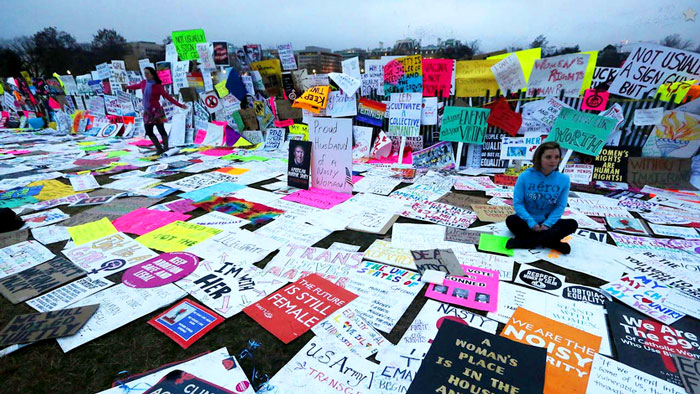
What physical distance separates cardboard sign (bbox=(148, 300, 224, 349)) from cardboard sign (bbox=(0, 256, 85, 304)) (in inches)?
39.5

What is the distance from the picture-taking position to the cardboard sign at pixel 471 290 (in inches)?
77.8

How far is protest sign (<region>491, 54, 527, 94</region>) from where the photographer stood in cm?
488

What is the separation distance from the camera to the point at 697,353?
158 centimetres

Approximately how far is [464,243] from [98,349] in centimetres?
275

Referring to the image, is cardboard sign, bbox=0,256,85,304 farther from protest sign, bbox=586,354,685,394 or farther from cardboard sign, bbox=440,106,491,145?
cardboard sign, bbox=440,106,491,145

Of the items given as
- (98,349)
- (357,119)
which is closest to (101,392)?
(98,349)

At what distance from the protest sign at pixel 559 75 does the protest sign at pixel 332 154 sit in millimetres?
3298

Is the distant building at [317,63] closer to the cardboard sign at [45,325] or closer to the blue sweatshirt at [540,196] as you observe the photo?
the blue sweatshirt at [540,196]

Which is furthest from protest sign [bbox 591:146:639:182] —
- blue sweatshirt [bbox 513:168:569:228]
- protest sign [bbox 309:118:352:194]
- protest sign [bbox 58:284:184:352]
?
protest sign [bbox 58:284:184:352]

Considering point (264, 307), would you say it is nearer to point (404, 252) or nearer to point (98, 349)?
point (98, 349)

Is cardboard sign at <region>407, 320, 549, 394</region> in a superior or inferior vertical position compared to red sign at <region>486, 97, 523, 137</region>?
inferior

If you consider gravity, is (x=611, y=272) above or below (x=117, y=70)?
below

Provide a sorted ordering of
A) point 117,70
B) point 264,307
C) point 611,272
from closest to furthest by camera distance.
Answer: point 264,307 < point 611,272 < point 117,70

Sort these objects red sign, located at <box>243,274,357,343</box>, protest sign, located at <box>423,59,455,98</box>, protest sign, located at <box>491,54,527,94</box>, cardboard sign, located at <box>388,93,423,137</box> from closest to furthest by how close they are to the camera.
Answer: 1. red sign, located at <box>243,274,357,343</box>
2. protest sign, located at <box>491,54,527,94</box>
3. protest sign, located at <box>423,59,455,98</box>
4. cardboard sign, located at <box>388,93,423,137</box>
